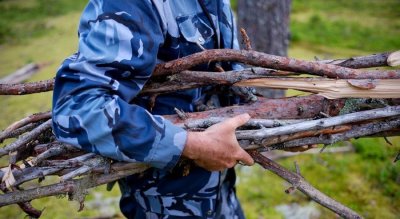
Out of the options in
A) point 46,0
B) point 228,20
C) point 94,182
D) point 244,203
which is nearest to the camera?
point 94,182

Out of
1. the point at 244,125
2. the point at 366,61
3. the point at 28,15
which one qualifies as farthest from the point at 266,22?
the point at 28,15

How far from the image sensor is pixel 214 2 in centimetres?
196

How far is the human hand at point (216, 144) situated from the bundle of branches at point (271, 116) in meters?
0.11

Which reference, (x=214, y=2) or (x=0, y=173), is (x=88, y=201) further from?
(x=214, y=2)

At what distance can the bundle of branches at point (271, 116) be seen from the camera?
1777mm

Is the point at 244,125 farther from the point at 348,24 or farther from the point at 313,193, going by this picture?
the point at 348,24

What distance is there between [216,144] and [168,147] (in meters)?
0.21

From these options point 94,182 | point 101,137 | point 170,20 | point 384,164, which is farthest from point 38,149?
point 384,164

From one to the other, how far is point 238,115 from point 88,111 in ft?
2.25

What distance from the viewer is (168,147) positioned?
1.57 meters

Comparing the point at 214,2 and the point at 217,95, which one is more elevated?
the point at 214,2

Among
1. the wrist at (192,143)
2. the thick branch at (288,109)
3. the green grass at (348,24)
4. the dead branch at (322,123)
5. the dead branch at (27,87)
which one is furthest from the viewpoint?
the green grass at (348,24)

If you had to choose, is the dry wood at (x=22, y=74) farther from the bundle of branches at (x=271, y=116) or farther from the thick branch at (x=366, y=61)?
the thick branch at (x=366, y=61)

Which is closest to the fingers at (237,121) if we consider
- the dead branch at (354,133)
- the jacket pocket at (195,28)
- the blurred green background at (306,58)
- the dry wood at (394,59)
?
the dead branch at (354,133)
